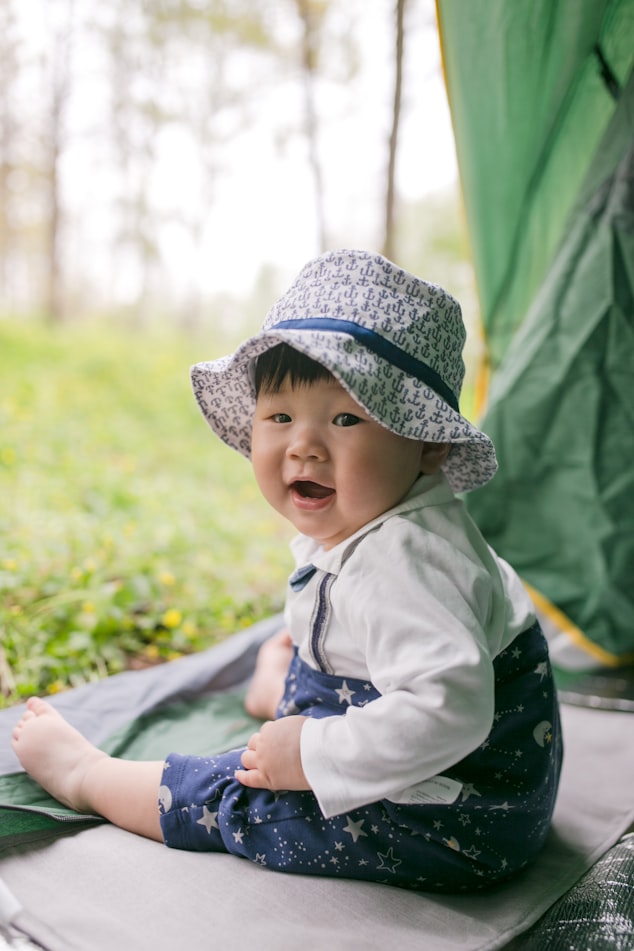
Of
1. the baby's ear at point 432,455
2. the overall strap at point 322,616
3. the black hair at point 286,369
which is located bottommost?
the overall strap at point 322,616

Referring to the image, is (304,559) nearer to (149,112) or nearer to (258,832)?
(258,832)

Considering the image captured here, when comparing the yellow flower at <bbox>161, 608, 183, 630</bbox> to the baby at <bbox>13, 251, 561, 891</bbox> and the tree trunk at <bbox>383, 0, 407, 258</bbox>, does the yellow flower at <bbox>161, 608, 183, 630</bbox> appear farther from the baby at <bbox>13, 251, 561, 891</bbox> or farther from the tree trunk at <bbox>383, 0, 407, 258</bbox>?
the tree trunk at <bbox>383, 0, 407, 258</bbox>

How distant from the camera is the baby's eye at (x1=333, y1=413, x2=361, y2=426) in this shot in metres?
0.97

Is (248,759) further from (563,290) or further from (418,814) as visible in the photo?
(563,290)

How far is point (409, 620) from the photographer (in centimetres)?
88

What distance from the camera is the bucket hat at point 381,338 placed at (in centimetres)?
92

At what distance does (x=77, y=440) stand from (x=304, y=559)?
1.92 m

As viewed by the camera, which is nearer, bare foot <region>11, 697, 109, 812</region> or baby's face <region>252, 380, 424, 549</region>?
baby's face <region>252, 380, 424, 549</region>

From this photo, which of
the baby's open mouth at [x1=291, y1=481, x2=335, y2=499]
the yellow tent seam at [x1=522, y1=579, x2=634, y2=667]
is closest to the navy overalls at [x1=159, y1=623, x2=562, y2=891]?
the baby's open mouth at [x1=291, y1=481, x2=335, y2=499]

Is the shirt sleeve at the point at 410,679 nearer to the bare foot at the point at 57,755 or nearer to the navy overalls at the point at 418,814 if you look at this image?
the navy overalls at the point at 418,814

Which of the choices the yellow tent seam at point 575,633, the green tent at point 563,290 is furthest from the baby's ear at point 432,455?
the yellow tent seam at point 575,633

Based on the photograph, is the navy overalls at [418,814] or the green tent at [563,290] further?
the green tent at [563,290]

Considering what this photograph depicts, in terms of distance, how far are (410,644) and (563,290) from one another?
3.48 ft

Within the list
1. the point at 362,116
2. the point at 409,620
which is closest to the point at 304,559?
the point at 409,620
